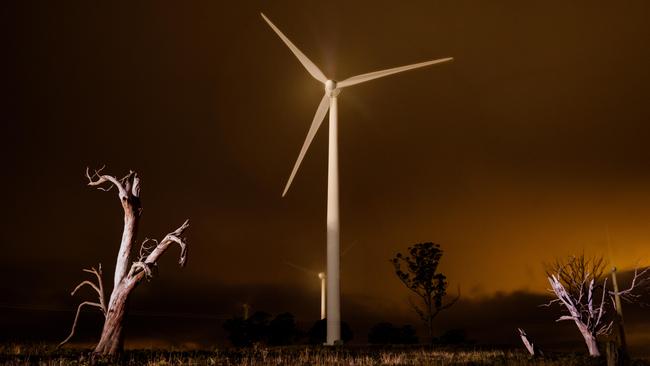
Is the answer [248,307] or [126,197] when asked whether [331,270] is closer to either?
[126,197]

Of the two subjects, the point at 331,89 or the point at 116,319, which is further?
the point at 331,89

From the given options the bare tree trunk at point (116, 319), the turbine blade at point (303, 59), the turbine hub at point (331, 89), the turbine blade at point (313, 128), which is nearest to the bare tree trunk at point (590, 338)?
the bare tree trunk at point (116, 319)

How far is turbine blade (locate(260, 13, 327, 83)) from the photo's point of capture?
237ft

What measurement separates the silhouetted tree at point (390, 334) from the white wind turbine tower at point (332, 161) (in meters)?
32.4

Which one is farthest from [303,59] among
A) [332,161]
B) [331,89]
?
[332,161]

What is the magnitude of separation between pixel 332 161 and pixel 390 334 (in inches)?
1462

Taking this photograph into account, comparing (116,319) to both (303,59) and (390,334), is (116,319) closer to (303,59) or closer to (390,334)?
(303,59)

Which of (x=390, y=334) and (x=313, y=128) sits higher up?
(x=313, y=128)

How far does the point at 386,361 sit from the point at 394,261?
208 feet

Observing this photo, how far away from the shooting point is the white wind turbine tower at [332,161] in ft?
185

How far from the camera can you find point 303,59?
2889 inches

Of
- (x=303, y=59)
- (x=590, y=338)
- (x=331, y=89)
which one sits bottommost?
(x=590, y=338)

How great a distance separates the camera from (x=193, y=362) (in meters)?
31.0

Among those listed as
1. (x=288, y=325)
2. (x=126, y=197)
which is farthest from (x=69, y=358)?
(x=288, y=325)
